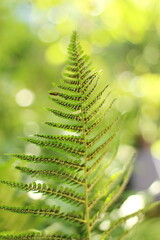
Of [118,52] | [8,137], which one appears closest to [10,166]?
[8,137]

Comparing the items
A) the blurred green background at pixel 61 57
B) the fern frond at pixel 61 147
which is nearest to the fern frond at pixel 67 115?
the fern frond at pixel 61 147

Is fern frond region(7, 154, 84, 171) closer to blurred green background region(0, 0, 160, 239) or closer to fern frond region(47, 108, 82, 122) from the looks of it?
fern frond region(47, 108, 82, 122)

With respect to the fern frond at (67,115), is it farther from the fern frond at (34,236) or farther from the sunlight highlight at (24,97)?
the sunlight highlight at (24,97)

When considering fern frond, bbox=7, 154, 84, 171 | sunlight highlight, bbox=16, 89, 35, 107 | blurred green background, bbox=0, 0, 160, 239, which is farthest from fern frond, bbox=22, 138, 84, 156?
sunlight highlight, bbox=16, 89, 35, 107

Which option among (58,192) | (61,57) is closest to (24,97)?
(61,57)

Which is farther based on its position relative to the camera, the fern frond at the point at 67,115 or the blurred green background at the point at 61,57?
the blurred green background at the point at 61,57

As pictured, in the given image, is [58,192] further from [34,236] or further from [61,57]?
[61,57]

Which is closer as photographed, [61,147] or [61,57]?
[61,147]

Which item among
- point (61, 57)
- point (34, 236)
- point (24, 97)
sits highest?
point (61, 57)

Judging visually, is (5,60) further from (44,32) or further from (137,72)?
(137,72)
